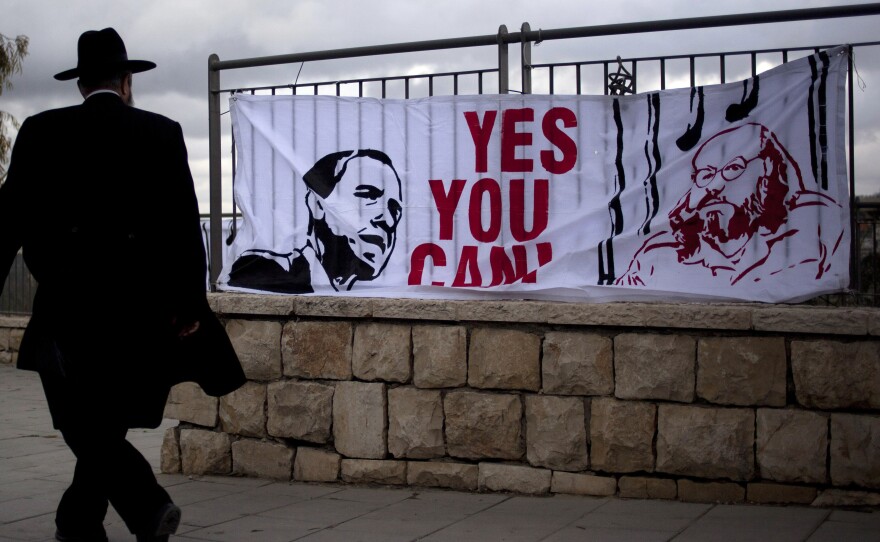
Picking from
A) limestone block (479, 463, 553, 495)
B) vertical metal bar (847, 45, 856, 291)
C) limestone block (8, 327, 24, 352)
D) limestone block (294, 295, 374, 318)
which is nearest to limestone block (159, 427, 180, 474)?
limestone block (294, 295, 374, 318)

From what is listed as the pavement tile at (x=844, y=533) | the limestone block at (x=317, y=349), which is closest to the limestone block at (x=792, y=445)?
the pavement tile at (x=844, y=533)

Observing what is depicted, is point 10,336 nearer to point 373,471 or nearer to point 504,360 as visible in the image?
point 373,471

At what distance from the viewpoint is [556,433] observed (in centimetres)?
497

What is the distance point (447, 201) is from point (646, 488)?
6.10 feet

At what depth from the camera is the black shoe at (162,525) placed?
12.1 feet

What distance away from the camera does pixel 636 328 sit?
482cm

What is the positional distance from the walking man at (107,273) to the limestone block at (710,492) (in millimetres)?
2445

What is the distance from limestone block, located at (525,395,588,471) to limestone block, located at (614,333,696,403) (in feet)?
0.87

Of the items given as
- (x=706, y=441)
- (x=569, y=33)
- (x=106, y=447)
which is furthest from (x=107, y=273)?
(x=706, y=441)

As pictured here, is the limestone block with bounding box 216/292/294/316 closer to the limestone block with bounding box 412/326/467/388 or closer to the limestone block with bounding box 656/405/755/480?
the limestone block with bounding box 412/326/467/388

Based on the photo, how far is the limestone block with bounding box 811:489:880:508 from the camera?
14.7ft

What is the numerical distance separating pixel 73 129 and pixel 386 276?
6.79 feet

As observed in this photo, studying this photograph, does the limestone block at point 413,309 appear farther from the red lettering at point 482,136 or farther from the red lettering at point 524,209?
the red lettering at point 482,136

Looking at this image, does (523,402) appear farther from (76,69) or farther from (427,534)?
(76,69)
